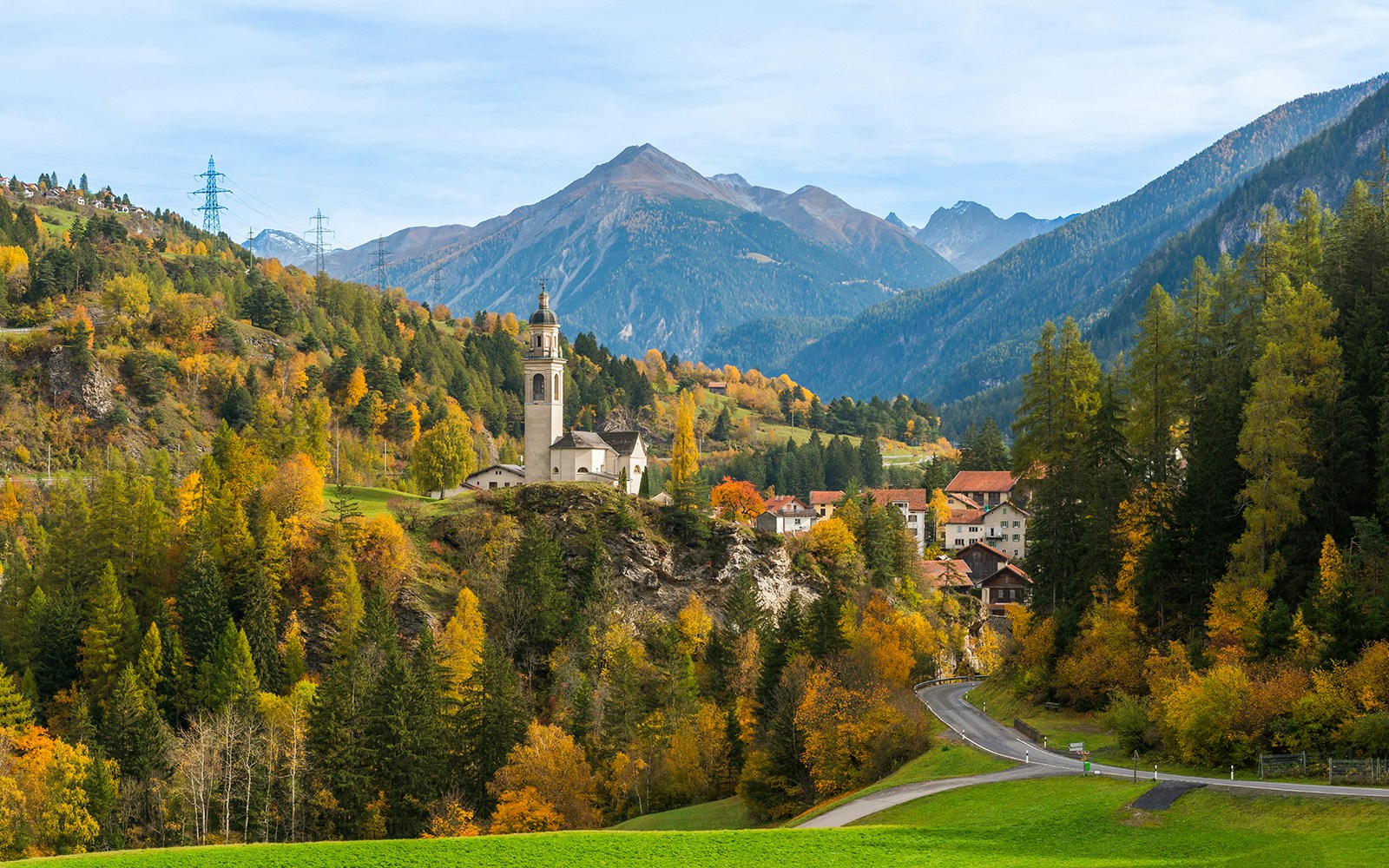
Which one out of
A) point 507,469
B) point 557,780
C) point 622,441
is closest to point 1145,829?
point 557,780

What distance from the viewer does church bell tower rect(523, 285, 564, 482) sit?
355ft

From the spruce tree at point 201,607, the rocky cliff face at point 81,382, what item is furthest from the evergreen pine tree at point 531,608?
the rocky cliff face at point 81,382

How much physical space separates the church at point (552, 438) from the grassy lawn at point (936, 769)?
58862mm

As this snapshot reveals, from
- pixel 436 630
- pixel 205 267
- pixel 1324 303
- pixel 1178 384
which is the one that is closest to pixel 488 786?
pixel 436 630

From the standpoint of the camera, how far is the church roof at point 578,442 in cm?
10750

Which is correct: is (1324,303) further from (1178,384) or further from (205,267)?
(205,267)

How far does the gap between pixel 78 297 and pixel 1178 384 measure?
13787 centimetres

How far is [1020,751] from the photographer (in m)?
49.2

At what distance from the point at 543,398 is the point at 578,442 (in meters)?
4.96

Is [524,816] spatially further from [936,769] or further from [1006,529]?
[1006,529]

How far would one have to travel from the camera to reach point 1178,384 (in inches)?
2450

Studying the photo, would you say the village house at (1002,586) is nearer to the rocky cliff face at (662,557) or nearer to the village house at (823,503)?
the rocky cliff face at (662,557)

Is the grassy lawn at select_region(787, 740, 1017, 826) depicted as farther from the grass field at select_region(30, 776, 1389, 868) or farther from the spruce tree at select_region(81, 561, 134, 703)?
the spruce tree at select_region(81, 561, 134, 703)

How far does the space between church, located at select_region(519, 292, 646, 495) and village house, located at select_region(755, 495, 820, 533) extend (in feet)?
79.4
